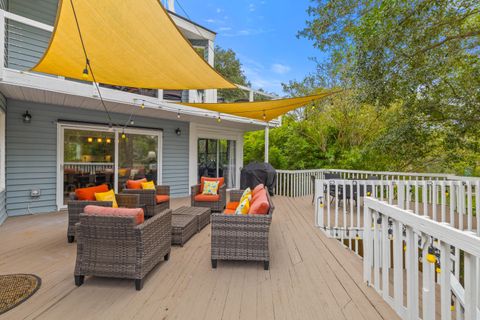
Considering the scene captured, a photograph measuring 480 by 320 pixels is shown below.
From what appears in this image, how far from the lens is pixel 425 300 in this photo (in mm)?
1661

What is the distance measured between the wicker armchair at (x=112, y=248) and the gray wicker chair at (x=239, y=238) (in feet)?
2.74

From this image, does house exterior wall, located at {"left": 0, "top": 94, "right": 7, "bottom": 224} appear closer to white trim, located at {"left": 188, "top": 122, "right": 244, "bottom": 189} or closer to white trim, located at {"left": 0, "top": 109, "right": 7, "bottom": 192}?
white trim, located at {"left": 0, "top": 109, "right": 7, "bottom": 192}

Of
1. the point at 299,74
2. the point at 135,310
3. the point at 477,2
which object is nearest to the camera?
the point at 135,310

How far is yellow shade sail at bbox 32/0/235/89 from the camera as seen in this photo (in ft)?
8.99

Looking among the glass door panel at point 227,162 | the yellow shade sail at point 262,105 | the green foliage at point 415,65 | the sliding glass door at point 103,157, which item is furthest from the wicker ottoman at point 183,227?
the glass door panel at point 227,162

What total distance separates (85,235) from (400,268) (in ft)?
9.79

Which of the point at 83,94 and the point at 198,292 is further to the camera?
the point at 83,94

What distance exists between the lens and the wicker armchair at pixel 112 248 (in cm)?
247

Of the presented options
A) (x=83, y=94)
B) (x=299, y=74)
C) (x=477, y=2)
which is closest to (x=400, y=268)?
(x=477, y=2)

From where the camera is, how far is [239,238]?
302 centimetres

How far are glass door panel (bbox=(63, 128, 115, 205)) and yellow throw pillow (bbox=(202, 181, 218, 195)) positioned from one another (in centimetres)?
276

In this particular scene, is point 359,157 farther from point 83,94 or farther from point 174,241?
point 83,94

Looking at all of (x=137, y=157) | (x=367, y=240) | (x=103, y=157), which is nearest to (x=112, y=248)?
(x=367, y=240)

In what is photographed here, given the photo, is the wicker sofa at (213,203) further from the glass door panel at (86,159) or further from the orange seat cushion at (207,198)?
the glass door panel at (86,159)
